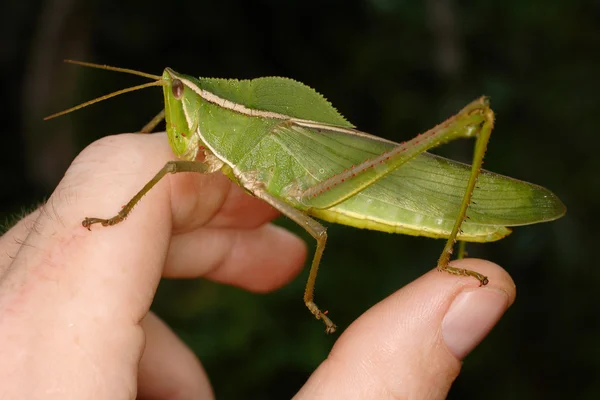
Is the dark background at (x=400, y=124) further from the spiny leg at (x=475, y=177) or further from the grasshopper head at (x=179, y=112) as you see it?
the grasshopper head at (x=179, y=112)

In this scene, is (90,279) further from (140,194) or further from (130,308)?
(140,194)

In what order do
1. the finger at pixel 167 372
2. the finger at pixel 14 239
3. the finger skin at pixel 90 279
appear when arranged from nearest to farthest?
the finger skin at pixel 90 279
the finger at pixel 14 239
the finger at pixel 167 372

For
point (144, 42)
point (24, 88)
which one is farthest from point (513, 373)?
point (24, 88)

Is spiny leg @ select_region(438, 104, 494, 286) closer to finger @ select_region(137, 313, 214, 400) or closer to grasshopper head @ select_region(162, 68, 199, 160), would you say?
grasshopper head @ select_region(162, 68, 199, 160)

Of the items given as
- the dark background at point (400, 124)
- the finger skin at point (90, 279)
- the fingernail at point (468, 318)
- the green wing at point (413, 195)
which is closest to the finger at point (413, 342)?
the fingernail at point (468, 318)

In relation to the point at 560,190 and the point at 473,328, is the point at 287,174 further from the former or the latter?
the point at 560,190

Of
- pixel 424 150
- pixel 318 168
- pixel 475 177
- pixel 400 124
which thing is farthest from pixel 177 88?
pixel 400 124

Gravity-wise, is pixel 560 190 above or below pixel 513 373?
above
